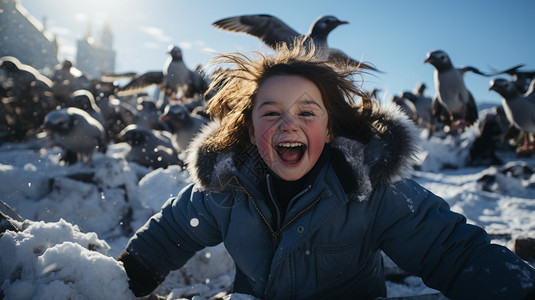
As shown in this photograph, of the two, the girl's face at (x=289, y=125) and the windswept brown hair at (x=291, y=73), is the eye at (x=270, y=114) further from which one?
the windswept brown hair at (x=291, y=73)

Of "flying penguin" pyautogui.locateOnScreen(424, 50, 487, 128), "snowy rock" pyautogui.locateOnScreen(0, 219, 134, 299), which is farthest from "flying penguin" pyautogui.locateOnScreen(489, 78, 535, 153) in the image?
"snowy rock" pyautogui.locateOnScreen(0, 219, 134, 299)

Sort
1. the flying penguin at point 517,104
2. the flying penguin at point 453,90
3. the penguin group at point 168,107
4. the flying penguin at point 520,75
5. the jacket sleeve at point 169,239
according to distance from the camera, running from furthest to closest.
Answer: the flying penguin at point 453,90 → the flying penguin at point 520,75 → the flying penguin at point 517,104 → the penguin group at point 168,107 → the jacket sleeve at point 169,239

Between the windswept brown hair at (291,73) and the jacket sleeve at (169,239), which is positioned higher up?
the windswept brown hair at (291,73)

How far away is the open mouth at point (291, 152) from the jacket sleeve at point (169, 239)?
509 mm

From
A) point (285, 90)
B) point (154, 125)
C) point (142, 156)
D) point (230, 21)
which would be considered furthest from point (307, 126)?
point (154, 125)

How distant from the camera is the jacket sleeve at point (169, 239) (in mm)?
1715

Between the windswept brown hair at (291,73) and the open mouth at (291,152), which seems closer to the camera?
the open mouth at (291,152)

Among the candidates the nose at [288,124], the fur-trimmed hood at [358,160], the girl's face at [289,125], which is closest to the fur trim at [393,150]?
the fur-trimmed hood at [358,160]

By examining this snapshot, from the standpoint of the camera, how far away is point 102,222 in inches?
127

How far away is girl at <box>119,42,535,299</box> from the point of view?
140cm

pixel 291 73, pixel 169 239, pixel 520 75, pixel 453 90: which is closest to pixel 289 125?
pixel 291 73

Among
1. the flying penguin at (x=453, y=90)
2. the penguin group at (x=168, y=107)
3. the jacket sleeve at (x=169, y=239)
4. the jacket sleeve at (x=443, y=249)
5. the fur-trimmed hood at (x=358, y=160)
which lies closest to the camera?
the jacket sleeve at (x=443, y=249)

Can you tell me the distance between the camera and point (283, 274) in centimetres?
153

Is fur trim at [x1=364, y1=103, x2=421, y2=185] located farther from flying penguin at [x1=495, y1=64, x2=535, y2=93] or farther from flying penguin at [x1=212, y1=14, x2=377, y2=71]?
flying penguin at [x1=495, y1=64, x2=535, y2=93]
